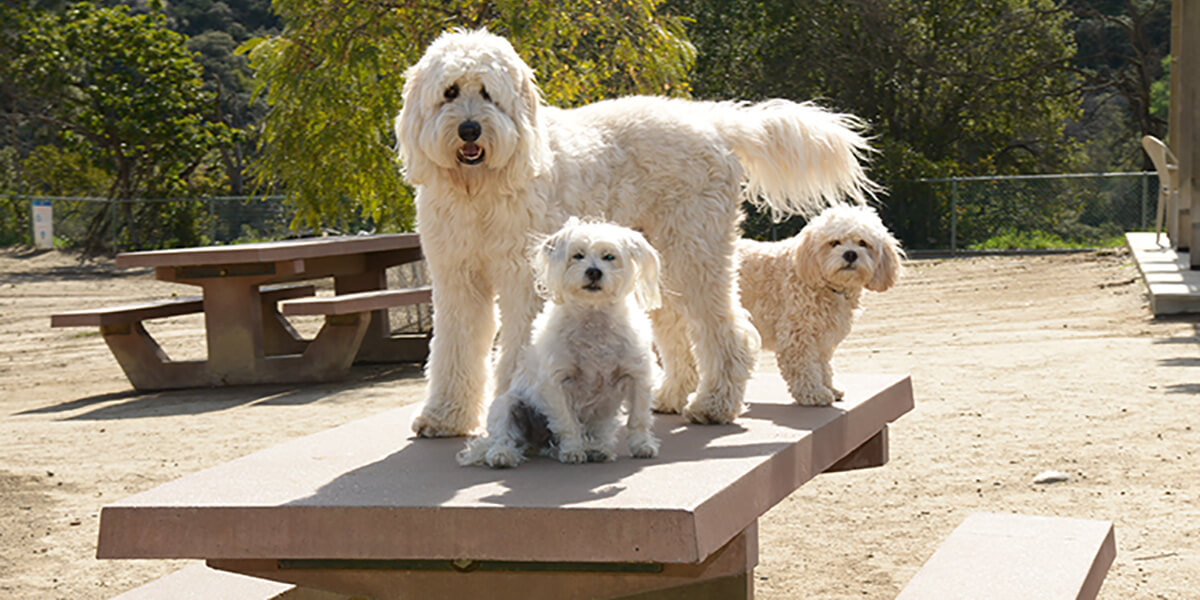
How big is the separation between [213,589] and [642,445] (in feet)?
4.75

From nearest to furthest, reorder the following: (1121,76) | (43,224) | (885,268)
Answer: (885,268)
(43,224)
(1121,76)

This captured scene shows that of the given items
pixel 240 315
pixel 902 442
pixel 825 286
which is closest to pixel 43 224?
pixel 240 315

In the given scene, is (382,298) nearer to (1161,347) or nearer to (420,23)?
(420,23)

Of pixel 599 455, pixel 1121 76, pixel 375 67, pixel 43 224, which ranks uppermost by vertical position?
pixel 1121 76

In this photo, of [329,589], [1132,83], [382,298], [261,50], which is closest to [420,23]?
[261,50]

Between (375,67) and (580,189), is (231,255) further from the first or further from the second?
(580,189)

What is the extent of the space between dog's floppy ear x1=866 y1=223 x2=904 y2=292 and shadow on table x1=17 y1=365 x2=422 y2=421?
5.50m

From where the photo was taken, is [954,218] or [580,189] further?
[954,218]

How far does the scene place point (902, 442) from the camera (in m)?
6.93

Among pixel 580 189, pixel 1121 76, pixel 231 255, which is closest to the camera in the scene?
pixel 580 189

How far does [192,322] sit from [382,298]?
7150mm

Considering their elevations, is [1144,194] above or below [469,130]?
below

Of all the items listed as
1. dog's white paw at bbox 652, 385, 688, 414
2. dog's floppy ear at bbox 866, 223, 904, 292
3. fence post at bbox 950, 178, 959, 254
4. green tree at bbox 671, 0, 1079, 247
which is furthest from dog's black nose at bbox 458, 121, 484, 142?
green tree at bbox 671, 0, 1079, 247

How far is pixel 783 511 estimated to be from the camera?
586 centimetres
